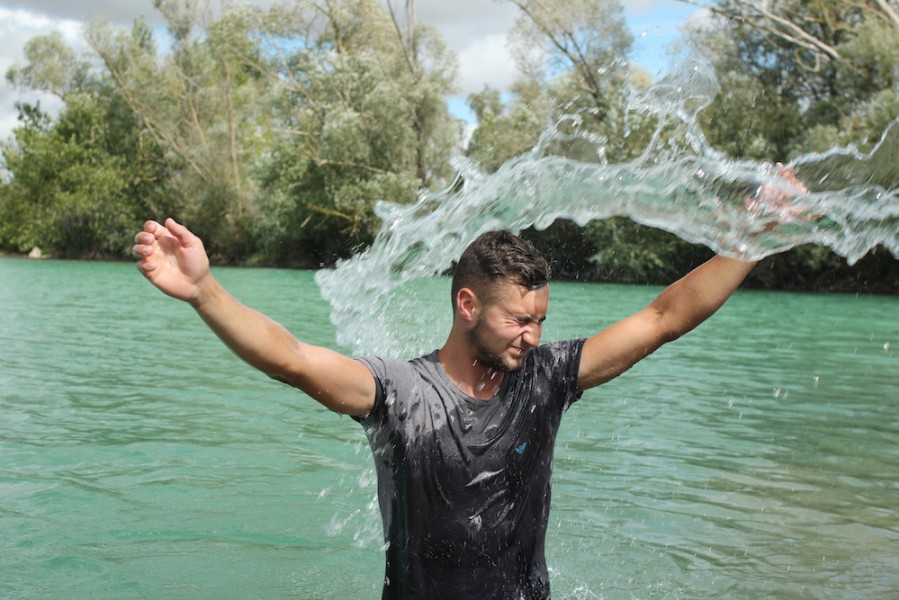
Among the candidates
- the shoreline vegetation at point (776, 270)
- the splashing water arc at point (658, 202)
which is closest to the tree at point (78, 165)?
the shoreline vegetation at point (776, 270)

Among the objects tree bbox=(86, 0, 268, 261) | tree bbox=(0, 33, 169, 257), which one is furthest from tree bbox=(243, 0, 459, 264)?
tree bbox=(0, 33, 169, 257)

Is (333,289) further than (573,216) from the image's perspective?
Yes

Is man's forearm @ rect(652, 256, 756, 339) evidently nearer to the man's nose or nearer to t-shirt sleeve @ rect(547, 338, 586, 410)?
t-shirt sleeve @ rect(547, 338, 586, 410)

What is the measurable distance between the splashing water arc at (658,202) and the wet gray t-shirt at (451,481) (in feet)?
3.30

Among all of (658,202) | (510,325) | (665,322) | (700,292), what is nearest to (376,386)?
(510,325)

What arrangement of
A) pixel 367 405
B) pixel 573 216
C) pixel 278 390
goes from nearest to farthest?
pixel 367 405, pixel 573 216, pixel 278 390

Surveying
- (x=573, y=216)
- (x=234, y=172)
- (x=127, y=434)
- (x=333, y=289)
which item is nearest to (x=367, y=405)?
(x=573, y=216)

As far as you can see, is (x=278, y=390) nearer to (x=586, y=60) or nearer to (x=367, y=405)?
(x=367, y=405)

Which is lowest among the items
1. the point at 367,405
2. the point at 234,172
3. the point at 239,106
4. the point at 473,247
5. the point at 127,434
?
the point at 127,434

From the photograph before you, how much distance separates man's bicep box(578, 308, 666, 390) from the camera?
3.39 meters

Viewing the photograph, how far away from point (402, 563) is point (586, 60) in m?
31.8

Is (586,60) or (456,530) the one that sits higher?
(586,60)

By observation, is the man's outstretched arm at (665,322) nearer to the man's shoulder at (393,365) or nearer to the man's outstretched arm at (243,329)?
the man's shoulder at (393,365)

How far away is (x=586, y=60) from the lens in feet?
110
